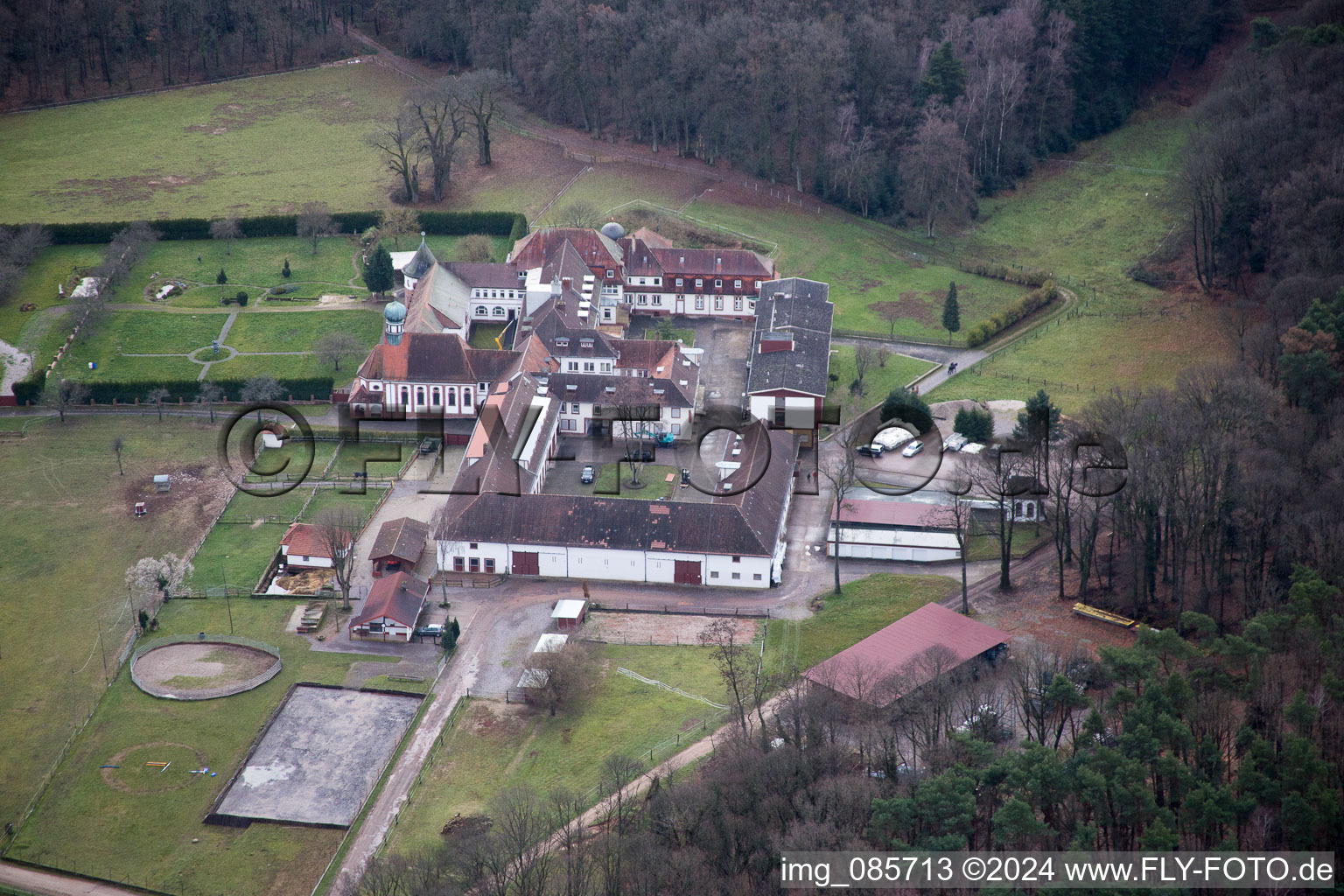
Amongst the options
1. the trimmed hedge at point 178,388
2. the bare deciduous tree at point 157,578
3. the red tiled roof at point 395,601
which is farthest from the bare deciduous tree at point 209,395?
the red tiled roof at point 395,601

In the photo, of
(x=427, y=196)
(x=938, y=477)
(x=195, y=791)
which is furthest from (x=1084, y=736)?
(x=427, y=196)

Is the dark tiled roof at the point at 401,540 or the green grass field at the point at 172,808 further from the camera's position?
the dark tiled roof at the point at 401,540

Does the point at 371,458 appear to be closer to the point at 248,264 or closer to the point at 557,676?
the point at 557,676

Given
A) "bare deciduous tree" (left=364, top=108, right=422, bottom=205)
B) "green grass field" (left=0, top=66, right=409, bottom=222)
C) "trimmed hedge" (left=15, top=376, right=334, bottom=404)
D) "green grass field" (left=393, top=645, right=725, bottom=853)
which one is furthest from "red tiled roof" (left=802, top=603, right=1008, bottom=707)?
"green grass field" (left=0, top=66, right=409, bottom=222)

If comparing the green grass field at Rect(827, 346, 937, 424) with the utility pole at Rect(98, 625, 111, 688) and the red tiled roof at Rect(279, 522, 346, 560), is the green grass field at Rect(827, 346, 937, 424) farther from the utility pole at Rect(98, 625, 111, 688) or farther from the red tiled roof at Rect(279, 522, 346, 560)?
the utility pole at Rect(98, 625, 111, 688)

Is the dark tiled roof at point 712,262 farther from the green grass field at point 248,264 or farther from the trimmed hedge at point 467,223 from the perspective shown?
the green grass field at point 248,264

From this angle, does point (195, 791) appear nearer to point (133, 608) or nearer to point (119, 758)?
point (119, 758)
